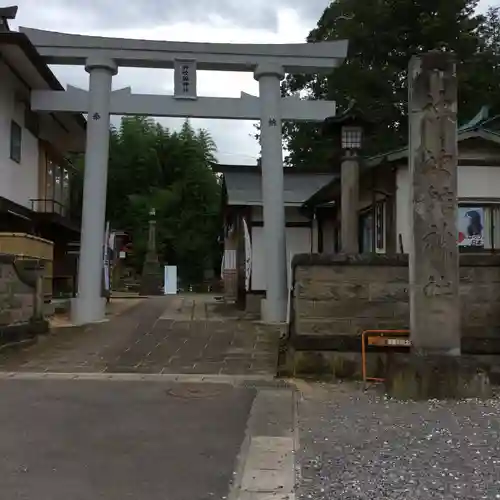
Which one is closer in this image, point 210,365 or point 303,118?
point 210,365

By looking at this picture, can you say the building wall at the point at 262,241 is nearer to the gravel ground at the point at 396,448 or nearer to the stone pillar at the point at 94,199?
the stone pillar at the point at 94,199

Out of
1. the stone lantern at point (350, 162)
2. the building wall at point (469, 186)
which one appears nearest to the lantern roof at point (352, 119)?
the stone lantern at point (350, 162)

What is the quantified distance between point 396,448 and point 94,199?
11694 mm

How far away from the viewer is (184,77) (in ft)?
52.9

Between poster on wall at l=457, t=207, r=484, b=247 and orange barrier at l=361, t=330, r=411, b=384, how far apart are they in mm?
4727

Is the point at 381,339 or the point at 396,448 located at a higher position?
the point at 381,339

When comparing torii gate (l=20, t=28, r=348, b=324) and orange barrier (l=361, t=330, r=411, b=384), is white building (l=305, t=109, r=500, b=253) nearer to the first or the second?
torii gate (l=20, t=28, r=348, b=324)

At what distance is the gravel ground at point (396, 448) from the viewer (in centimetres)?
457

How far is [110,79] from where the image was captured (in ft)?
53.1

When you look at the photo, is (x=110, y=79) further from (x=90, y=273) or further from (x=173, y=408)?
(x=173, y=408)

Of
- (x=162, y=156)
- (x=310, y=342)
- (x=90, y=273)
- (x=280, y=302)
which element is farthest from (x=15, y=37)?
(x=162, y=156)

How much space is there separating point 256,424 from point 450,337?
2.88m

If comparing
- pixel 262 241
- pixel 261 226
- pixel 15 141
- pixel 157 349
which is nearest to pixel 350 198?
pixel 157 349

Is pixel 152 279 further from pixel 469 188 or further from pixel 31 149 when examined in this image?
pixel 469 188
